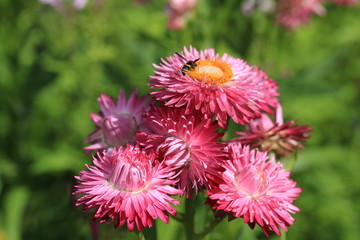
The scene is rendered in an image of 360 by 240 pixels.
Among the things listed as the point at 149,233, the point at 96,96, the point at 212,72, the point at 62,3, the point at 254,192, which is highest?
the point at 62,3

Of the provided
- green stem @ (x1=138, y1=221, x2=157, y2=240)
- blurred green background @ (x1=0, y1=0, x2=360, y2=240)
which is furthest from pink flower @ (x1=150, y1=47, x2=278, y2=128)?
blurred green background @ (x1=0, y1=0, x2=360, y2=240)

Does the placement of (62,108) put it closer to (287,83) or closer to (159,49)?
(159,49)

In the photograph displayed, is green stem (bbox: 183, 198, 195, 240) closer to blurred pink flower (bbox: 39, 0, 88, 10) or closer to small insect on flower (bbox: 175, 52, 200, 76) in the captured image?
small insect on flower (bbox: 175, 52, 200, 76)

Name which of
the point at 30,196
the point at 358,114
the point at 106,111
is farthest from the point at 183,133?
the point at 358,114

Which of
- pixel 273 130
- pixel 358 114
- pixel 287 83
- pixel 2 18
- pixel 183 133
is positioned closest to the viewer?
pixel 183 133

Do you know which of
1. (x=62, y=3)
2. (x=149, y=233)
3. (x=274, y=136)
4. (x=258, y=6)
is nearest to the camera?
(x=149, y=233)

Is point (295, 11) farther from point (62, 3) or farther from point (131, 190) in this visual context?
point (131, 190)

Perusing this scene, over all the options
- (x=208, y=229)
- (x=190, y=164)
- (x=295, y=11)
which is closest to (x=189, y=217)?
(x=208, y=229)
